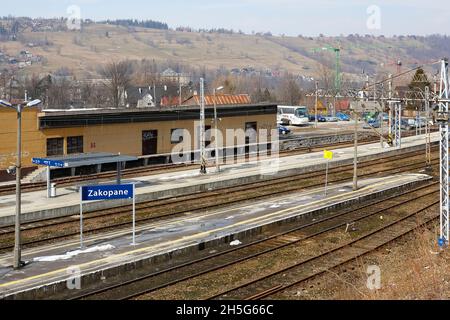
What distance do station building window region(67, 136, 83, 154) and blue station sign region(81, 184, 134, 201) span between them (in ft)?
59.9

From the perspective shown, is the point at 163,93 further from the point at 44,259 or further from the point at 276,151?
the point at 44,259

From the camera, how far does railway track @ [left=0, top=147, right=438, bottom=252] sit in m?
20.7

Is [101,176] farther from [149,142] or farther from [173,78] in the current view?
[173,78]

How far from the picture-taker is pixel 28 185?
102ft

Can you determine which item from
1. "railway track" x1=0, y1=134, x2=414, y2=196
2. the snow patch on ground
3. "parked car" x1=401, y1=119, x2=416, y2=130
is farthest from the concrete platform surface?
"parked car" x1=401, y1=119, x2=416, y2=130

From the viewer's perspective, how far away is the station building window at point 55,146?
3516 cm

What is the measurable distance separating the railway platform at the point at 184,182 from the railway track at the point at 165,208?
66 centimetres

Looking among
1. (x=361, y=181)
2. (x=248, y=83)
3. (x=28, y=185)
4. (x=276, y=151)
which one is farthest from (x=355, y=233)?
(x=248, y=83)

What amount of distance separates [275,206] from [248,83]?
143m

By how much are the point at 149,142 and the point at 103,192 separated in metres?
22.7

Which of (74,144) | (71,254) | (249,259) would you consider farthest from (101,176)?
(249,259)

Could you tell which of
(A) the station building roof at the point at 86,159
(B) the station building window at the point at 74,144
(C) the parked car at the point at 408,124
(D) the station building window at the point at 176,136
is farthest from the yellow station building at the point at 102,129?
(C) the parked car at the point at 408,124

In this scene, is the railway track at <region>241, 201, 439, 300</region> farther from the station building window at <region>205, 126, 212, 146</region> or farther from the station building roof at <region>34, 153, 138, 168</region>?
the station building window at <region>205, 126, 212, 146</region>

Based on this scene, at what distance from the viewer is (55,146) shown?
117ft
